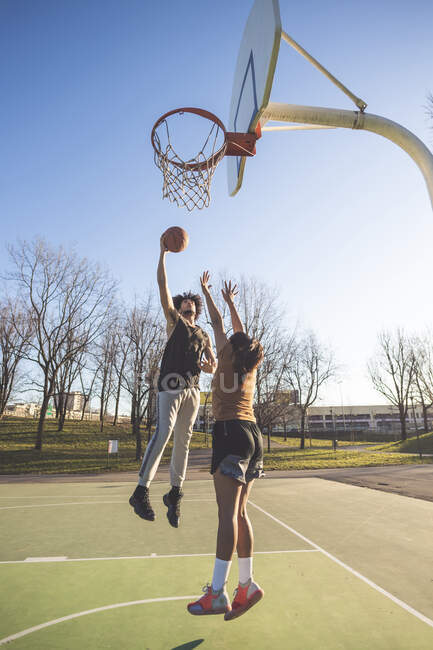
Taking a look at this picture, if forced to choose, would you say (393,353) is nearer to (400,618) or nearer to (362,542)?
(362,542)

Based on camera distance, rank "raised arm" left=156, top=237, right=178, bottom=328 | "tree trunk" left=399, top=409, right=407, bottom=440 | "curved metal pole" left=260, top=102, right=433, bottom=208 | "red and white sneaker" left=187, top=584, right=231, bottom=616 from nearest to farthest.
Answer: "red and white sneaker" left=187, top=584, right=231, bottom=616
"raised arm" left=156, top=237, right=178, bottom=328
"curved metal pole" left=260, top=102, right=433, bottom=208
"tree trunk" left=399, top=409, right=407, bottom=440

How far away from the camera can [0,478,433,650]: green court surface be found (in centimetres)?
340

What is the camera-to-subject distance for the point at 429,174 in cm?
394

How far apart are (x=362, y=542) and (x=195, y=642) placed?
13.8 feet

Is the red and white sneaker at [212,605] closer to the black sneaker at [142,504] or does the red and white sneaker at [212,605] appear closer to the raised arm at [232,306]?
the black sneaker at [142,504]

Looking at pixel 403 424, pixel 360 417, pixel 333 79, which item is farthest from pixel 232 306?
pixel 360 417

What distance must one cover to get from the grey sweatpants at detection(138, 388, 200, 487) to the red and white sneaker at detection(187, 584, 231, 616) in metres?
0.81

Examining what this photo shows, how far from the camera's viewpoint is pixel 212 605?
2.83 meters

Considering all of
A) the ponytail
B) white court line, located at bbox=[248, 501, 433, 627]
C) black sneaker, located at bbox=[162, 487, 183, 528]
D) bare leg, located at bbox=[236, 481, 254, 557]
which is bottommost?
white court line, located at bbox=[248, 501, 433, 627]

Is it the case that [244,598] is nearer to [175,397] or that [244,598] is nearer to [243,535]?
[243,535]

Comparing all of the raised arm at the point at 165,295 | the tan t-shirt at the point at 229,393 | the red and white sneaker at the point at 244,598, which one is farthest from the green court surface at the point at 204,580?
the raised arm at the point at 165,295

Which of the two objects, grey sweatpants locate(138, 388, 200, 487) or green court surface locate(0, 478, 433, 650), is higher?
grey sweatpants locate(138, 388, 200, 487)

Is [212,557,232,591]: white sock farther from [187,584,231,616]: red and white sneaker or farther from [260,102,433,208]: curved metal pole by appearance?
[260,102,433,208]: curved metal pole

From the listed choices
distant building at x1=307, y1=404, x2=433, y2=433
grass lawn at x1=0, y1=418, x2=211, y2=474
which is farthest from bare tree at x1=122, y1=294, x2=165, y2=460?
distant building at x1=307, y1=404, x2=433, y2=433
